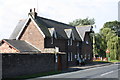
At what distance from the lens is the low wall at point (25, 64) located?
1842 centimetres

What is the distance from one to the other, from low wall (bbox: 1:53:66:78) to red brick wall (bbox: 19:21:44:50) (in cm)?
636

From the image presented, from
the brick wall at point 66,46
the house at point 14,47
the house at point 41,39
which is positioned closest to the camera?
the house at point 14,47

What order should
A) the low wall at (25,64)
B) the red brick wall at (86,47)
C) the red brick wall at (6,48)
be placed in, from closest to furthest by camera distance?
the low wall at (25,64) → the red brick wall at (6,48) → the red brick wall at (86,47)

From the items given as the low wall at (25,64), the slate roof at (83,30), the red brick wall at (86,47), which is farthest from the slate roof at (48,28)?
the low wall at (25,64)

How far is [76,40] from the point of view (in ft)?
132

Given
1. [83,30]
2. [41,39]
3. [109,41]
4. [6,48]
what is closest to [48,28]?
[41,39]

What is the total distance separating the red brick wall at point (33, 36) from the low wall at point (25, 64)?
636 cm

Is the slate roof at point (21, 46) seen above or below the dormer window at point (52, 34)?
below

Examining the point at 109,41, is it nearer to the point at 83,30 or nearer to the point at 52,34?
the point at 83,30

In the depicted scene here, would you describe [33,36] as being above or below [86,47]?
above

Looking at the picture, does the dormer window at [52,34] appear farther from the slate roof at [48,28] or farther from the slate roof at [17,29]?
the slate roof at [17,29]

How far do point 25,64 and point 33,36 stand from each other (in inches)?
508

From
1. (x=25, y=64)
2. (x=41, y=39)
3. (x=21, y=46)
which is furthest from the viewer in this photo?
(x=41, y=39)

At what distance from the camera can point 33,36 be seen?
33438 mm
